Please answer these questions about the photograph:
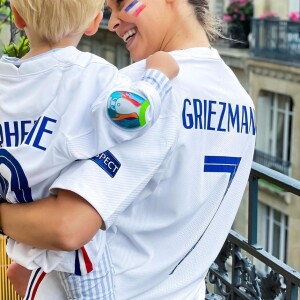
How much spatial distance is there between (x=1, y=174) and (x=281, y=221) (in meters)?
11.8

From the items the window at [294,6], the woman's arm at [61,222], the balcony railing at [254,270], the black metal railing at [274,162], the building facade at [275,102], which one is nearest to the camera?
the woman's arm at [61,222]

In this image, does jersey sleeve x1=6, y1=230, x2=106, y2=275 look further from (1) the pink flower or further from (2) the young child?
(1) the pink flower

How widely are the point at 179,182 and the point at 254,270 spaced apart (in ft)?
2.98

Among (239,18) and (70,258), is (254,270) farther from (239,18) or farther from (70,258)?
(239,18)

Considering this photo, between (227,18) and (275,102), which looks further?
(275,102)

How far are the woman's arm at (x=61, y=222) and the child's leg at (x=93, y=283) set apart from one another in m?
0.09

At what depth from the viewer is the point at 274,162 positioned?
12.6 m

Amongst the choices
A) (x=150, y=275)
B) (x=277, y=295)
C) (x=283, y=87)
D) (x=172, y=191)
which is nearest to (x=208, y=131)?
(x=172, y=191)

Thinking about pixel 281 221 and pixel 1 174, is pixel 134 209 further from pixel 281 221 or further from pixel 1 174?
pixel 281 221

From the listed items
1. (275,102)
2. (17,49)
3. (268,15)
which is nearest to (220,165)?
(17,49)

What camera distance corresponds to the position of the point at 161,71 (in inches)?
43.1

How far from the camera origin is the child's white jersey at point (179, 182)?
1.04 metres

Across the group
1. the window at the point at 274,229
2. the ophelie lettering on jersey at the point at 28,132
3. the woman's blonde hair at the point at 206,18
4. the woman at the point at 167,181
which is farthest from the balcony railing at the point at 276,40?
the ophelie lettering on jersey at the point at 28,132

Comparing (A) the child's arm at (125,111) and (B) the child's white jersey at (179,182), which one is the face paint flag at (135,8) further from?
(A) the child's arm at (125,111)
